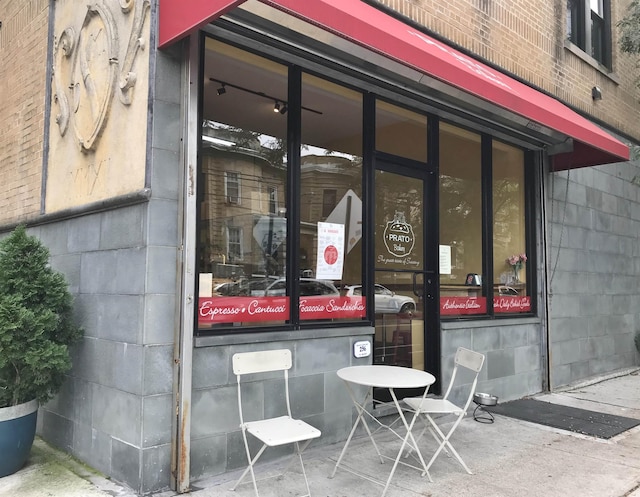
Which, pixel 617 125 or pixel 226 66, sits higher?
pixel 617 125

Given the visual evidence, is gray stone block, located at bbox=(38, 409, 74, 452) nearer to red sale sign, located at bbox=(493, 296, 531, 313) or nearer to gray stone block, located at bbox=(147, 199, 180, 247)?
gray stone block, located at bbox=(147, 199, 180, 247)

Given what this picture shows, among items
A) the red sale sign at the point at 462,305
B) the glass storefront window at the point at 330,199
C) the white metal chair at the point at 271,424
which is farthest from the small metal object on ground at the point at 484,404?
the white metal chair at the point at 271,424

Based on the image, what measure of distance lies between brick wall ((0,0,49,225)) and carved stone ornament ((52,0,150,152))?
2.20 feet

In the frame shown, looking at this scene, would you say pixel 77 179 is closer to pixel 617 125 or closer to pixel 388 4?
pixel 388 4

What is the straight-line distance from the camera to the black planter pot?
3.96m

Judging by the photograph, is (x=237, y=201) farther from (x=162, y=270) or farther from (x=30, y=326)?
(x=30, y=326)

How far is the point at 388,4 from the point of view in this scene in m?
5.46

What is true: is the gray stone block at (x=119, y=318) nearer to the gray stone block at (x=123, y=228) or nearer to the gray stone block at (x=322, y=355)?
the gray stone block at (x=123, y=228)

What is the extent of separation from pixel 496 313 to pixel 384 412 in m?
2.44

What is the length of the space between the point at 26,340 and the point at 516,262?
19.9ft

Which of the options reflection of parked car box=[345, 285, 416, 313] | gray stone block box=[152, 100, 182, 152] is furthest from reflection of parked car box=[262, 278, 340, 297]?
gray stone block box=[152, 100, 182, 152]

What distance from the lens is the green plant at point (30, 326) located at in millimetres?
3933

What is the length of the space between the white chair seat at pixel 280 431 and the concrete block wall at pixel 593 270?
512cm

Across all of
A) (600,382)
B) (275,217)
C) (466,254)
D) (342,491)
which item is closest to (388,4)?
(275,217)
